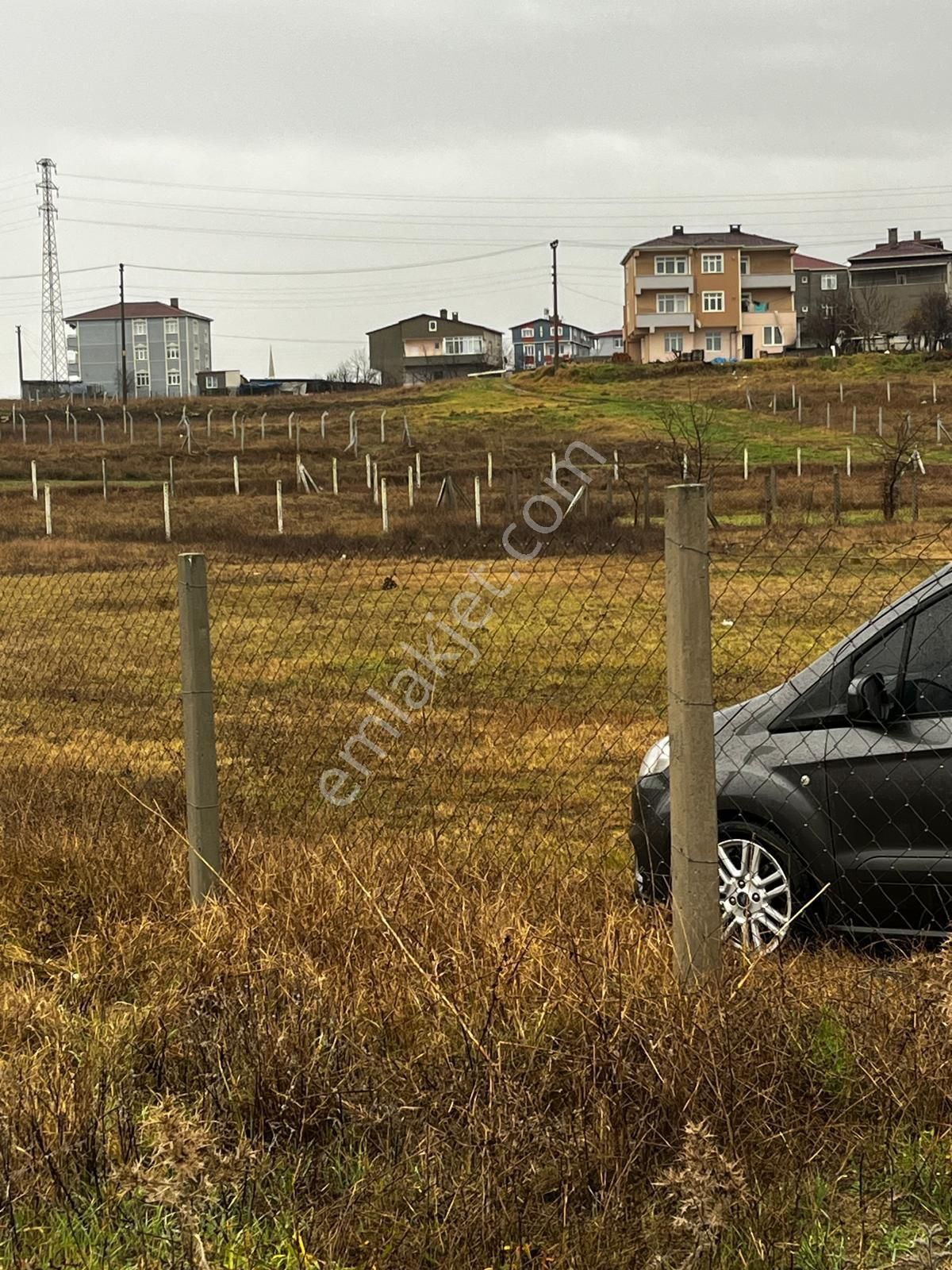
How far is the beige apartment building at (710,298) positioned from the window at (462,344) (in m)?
22.1

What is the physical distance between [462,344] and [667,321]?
26.3 meters

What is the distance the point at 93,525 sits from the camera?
33062 mm

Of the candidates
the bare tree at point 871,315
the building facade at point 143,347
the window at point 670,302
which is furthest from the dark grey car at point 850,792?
the building facade at point 143,347

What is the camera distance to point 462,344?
122062 millimetres

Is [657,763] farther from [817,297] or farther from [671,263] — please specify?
[817,297]

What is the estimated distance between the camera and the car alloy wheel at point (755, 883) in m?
4.99

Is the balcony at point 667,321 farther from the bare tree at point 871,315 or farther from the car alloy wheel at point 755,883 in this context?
the car alloy wheel at point 755,883

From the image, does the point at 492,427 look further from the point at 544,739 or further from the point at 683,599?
the point at 683,599

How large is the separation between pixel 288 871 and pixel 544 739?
482 centimetres

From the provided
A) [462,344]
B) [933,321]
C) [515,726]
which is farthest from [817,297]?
[515,726]

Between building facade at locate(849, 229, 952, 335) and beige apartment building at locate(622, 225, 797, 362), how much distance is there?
20.5 feet

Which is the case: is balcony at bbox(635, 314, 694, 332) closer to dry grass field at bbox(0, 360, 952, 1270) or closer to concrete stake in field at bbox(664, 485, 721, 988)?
dry grass field at bbox(0, 360, 952, 1270)

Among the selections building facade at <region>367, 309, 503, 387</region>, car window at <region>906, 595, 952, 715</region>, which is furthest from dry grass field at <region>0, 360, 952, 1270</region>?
building facade at <region>367, 309, 503, 387</region>

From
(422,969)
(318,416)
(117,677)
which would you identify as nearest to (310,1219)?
(422,969)
